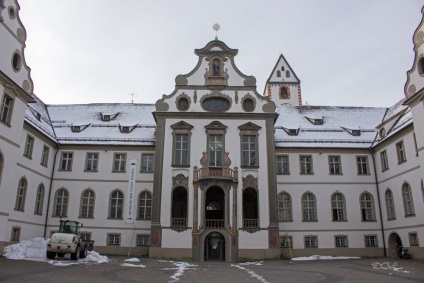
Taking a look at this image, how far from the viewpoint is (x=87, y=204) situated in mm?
34250

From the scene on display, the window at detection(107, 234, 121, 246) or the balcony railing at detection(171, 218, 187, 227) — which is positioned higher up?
the balcony railing at detection(171, 218, 187, 227)

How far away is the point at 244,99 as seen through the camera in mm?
33031

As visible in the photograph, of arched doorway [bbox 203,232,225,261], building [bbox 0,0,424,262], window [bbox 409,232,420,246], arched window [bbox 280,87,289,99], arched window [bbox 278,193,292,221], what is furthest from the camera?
arched window [bbox 280,87,289,99]

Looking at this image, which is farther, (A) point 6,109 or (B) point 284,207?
(B) point 284,207

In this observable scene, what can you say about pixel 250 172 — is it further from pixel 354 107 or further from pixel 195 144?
pixel 354 107

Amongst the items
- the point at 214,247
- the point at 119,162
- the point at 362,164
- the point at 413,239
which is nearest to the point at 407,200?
the point at 413,239

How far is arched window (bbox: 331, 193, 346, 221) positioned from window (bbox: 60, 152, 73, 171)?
23729 mm

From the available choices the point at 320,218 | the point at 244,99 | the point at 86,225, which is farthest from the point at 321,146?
the point at 86,225

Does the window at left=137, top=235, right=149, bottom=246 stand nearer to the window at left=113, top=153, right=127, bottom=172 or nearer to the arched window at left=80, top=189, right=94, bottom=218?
the arched window at left=80, top=189, right=94, bottom=218

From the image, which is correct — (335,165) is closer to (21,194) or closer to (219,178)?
(219,178)

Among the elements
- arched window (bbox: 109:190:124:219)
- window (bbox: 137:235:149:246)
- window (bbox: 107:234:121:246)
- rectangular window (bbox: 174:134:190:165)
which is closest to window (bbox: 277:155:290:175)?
rectangular window (bbox: 174:134:190:165)

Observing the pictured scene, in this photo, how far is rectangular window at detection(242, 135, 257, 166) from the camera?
104 ft

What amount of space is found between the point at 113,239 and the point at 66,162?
822 centimetres

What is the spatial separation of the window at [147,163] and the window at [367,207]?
62.3 feet
